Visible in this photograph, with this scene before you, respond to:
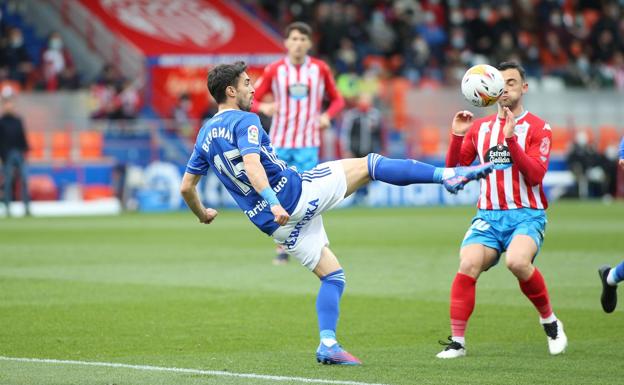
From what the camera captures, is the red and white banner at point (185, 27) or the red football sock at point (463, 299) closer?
the red football sock at point (463, 299)

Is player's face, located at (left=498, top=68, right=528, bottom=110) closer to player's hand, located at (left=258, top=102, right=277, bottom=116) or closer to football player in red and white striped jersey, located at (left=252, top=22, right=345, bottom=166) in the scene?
football player in red and white striped jersey, located at (left=252, top=22, right=345, bottom=166)

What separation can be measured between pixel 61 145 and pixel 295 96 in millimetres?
13000

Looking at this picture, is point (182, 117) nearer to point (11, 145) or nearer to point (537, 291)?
point (11, 145)

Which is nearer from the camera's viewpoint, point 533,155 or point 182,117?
point 533,155

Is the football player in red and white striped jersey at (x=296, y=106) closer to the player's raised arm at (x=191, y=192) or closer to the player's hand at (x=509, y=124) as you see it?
the player's raised arm at (x=191, y=192)

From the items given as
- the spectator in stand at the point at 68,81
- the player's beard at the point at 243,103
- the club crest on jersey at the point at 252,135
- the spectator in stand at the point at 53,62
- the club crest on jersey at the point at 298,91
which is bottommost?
the club crest on jersey at the point at 252,135

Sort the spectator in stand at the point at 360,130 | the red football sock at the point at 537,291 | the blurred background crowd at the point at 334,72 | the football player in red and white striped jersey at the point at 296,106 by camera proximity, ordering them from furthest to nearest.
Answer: the spectator in stand at the point at 360,130, the blurred background crowd at the point at 334,72, the football player in red and white striped jersey at the point at 296,106, the red football sock at the point at 537,291

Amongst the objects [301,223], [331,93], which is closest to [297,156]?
[331,93]

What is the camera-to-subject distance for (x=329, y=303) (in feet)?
26.5

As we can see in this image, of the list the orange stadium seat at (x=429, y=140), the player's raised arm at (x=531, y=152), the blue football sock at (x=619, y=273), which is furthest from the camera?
the orange stadium seat at (x=429, y=140)

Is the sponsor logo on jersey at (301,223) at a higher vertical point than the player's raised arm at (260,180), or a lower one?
lower

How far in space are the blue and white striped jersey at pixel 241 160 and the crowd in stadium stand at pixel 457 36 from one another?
24.0m

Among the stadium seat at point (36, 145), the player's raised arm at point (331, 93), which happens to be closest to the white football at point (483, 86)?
the player's raised arm at point (331, 93)

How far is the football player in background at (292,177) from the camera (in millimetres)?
7852
